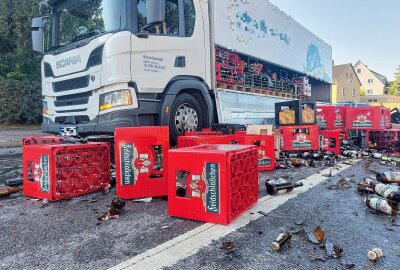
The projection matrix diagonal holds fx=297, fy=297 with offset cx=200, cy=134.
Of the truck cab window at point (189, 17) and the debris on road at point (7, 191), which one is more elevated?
the truck cab window at point (189, 17)

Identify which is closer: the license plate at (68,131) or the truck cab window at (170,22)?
the license plate at (68,131)

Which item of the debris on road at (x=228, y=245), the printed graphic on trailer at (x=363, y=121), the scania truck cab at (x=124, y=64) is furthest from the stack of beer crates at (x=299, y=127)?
the debris on road at (x=228, y=245)

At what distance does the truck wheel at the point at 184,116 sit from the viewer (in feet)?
18.6

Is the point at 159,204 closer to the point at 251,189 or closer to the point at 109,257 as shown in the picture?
the point at 251,189

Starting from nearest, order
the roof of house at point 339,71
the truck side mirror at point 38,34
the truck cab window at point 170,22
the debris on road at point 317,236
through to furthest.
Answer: the debris on road at point 317,236
the truck cab window at point 170,22
the truck side mirror at point 38,34
the roof of house at point 339,71

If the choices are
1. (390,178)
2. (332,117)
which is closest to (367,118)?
(332,117)

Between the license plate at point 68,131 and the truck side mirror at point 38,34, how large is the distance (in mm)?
2096

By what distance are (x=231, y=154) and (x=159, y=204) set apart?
108cm

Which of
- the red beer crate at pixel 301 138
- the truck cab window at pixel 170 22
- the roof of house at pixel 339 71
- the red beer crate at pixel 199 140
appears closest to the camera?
the red beer crate at pixel 199 140

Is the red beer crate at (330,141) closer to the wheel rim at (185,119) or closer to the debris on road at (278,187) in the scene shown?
the wheel rim at (185,119)

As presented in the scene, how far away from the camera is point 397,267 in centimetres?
180

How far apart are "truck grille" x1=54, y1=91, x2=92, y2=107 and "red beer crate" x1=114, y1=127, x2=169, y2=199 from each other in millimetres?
2266

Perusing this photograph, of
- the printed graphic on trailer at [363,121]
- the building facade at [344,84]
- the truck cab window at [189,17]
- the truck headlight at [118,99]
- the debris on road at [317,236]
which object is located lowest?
the debris on road at [317,236]

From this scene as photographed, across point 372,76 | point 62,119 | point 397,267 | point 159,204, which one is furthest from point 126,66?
point 372,76
